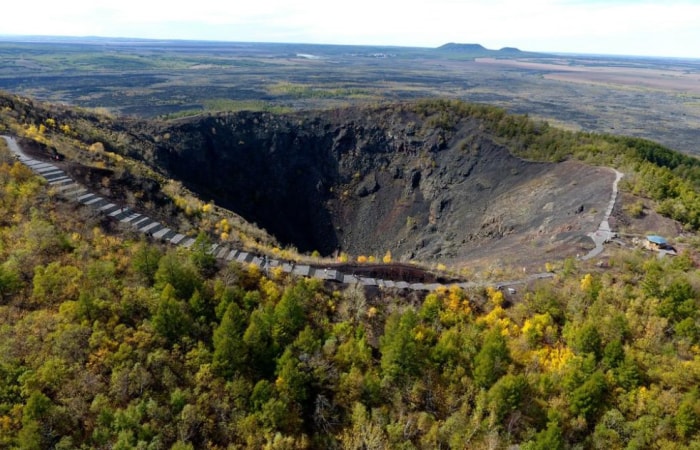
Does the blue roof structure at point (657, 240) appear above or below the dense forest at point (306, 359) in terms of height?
above

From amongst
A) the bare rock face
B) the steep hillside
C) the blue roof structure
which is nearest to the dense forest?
the blue roof structure

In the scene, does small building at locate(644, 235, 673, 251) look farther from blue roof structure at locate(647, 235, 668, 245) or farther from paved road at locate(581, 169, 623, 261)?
paved road at locate(581, 169, 623, 261)

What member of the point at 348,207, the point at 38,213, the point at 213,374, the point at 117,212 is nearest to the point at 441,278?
the point at 213,374

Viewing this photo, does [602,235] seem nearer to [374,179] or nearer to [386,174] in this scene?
[386,174]

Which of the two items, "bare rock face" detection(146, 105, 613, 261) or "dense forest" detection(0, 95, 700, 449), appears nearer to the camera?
"dense forest" detection(0, 95, 700, 449)

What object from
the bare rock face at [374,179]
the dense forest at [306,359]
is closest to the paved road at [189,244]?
the dense forest at [306,359]

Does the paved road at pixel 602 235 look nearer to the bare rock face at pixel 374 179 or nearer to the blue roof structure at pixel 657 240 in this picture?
the blue roof structure at pixel 657 240
